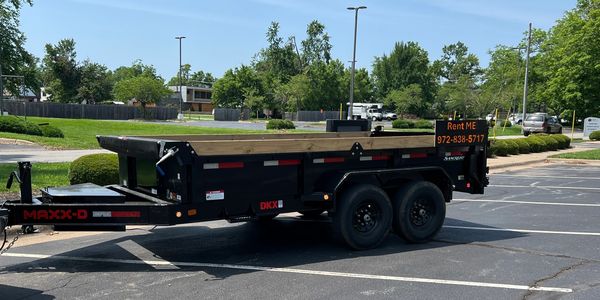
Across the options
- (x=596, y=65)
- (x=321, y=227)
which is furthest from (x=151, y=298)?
(x=596, y=65)

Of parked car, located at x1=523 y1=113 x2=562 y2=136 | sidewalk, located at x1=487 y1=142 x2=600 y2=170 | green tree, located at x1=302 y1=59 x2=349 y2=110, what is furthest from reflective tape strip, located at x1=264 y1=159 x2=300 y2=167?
green tree, located at x1=302 y1=59 x2=349 y2=110

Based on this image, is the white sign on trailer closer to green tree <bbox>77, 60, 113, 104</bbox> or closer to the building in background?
Result: green tree <bbox>77, 60, 113, 104</bbox>

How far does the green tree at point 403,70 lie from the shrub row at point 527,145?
7662 centimetres

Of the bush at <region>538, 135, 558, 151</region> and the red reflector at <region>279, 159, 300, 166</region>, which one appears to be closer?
the red reflector at <region>279, 159, 300, 166</region>

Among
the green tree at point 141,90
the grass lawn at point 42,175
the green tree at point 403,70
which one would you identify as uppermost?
the green tree at point 403,70

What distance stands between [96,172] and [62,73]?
3571 inches

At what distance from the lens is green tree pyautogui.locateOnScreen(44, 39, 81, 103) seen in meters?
91.6

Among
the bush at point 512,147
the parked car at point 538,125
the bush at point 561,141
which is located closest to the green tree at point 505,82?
the parked car at point 538,125

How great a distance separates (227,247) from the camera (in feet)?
23.7

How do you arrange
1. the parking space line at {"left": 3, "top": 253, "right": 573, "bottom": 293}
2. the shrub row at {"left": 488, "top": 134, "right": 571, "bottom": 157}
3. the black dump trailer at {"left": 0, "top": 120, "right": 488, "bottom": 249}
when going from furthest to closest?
the shrub row at {"left": 488, "top": 134, "right": 571, "bottom": 157}, the black dump trailer at {"left": 0, "top": 120, "right": 488, "bottom": 249}, the parking space line at {"left": 3, "top": 253, "right": 573, "bottom": 293}

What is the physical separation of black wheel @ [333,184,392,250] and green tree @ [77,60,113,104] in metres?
91.7

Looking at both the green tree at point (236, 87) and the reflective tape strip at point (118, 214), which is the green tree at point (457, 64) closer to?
the green tree at point (236, 87)

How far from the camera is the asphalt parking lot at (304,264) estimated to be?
17.7 feet

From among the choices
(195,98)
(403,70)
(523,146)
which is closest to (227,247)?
(523,146)
